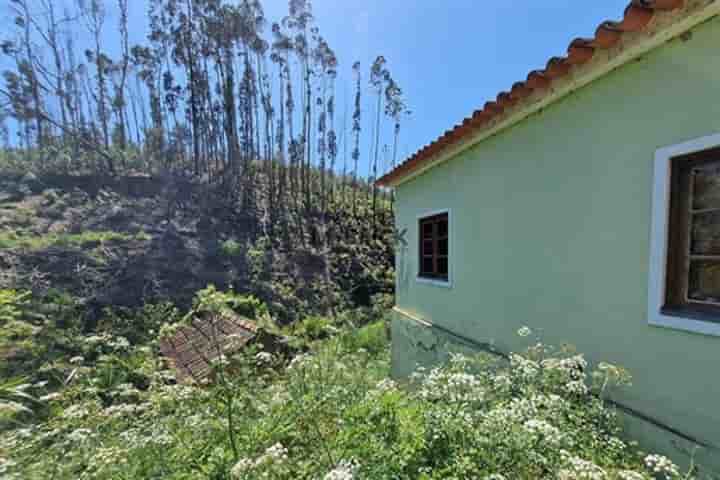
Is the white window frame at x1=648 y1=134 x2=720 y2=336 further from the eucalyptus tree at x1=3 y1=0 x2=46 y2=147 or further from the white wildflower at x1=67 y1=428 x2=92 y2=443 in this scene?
the eucalyptus tree at x1=3 y1=0 x2=46 y2=147

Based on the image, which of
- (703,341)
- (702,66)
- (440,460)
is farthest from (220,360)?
(702,66)

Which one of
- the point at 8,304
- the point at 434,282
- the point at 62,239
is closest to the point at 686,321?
the point at 434,282

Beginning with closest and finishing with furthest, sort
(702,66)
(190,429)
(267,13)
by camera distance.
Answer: (702,66) → (190,429) → (267,13)

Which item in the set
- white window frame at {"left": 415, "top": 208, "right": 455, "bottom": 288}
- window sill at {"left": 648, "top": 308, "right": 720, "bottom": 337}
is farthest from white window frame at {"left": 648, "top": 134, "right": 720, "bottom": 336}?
white window frame at {"left": 415, "top": 208, "right": 455, "bottom": 288}

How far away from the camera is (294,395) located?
89.7 inches

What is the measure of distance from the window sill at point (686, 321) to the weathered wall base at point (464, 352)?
64cm

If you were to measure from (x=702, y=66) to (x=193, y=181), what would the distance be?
16.4 m

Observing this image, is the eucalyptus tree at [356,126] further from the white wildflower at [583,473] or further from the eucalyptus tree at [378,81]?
the white wildflower at [583,473]

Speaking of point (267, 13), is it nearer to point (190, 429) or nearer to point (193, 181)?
point (193, 181)

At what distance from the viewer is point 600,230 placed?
7.59 feet

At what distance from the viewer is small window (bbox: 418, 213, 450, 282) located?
470 cm

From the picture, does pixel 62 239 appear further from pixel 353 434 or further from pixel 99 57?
pixel 353 434

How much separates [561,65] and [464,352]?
3200 mm

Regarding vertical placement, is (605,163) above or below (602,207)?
above
